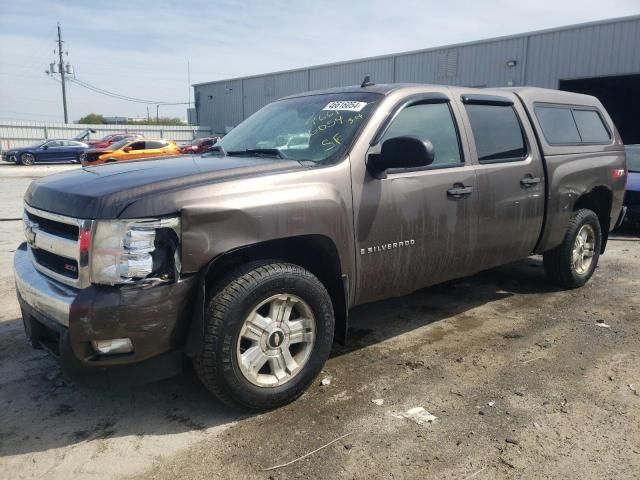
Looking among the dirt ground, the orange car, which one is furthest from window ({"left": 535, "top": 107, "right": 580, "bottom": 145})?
the orange car

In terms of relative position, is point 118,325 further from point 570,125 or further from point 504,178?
point 570,125

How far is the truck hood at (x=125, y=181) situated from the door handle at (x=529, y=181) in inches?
85.7

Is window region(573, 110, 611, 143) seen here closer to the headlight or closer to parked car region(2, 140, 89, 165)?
the headlight

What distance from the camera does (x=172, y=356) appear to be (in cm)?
286

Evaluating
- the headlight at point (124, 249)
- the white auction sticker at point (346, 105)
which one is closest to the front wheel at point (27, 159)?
the white auction sticker at point (346, 105)

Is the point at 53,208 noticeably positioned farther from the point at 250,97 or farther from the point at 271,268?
the point at 250,97

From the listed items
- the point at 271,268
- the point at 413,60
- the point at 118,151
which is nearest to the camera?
the point at 271,268

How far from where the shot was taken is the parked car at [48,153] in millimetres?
28375

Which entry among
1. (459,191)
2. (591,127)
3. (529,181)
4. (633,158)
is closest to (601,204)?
(591,127)

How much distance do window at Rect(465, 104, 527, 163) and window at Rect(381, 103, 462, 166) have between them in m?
0.25

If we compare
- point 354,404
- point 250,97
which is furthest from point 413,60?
point 354,404

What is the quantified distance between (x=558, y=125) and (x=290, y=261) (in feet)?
10.9

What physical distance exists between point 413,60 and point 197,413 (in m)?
26.5

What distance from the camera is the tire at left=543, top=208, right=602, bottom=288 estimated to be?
17.6 ft
